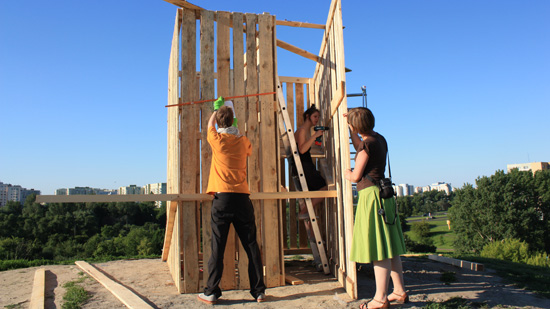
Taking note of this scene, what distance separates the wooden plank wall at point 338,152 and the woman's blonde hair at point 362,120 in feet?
1.35

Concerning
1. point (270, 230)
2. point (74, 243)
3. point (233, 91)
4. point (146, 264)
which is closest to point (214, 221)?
point (270, 230)

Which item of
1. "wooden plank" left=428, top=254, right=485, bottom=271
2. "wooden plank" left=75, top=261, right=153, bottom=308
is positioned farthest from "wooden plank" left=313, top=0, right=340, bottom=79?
"wooden plank" left=75, top=261, right=153, bottom=308

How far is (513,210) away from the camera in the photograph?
120 feet

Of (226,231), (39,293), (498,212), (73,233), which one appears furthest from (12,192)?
(226,231)

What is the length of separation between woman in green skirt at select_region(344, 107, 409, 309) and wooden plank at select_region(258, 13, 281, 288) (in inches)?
49.3

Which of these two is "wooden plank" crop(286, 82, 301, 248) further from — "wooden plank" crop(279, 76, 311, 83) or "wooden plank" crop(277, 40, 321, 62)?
"wooden plank" crop(277, 40, 321, 62)

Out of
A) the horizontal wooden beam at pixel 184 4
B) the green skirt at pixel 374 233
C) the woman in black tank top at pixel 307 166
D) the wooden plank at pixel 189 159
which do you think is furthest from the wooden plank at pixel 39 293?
the horizontal wooden beam at pixel 184 4

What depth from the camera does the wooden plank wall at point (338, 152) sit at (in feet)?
13.5

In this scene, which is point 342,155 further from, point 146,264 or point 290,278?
point 146,264

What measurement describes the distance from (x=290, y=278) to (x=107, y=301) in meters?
2.10

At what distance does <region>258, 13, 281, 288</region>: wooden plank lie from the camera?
4621 millimetres

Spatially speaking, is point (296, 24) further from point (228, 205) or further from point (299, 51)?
point (228, 205)

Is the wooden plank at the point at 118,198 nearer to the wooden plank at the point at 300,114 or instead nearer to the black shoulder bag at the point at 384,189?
the black shoulder bag at the point at 384,189

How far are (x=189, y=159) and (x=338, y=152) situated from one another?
5.85 feet
